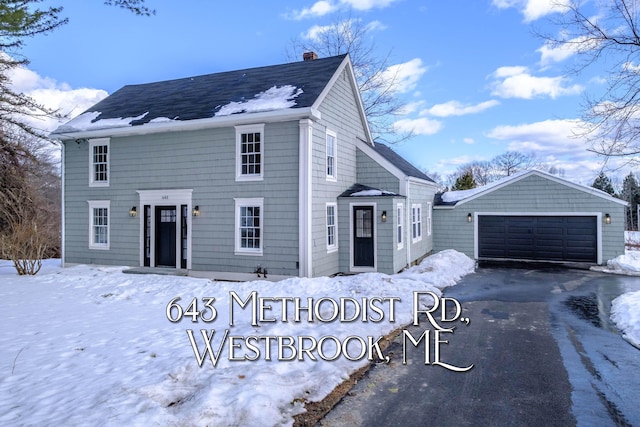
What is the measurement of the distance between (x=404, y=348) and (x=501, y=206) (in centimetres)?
1313

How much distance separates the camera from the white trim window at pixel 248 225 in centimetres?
1091

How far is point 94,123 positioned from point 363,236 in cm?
947

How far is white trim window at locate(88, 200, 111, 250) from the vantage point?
12.9 metres

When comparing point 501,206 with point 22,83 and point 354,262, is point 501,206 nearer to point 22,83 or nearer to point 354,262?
point 354,262

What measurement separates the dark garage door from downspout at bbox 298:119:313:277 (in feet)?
32.9

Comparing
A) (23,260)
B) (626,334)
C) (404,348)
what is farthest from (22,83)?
(626,334)

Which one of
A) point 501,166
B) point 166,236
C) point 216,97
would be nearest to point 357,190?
point 216,97

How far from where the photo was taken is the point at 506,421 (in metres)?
3.67

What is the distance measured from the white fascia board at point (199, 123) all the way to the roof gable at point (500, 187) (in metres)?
9.64

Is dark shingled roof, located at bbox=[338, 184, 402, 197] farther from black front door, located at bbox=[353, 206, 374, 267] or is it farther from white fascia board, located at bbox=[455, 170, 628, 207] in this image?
white fascia board, located at bbox=[455, 170, 628, 207]

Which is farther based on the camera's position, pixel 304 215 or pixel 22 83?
pixel 22 83

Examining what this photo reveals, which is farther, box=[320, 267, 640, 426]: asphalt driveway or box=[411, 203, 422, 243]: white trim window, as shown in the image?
box=[411, 203, 422, 243]: white trim window

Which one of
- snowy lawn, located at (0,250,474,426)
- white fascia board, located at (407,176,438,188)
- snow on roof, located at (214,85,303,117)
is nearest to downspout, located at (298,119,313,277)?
snowy lawn, located at (0,250,474,426)

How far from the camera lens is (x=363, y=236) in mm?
12289
